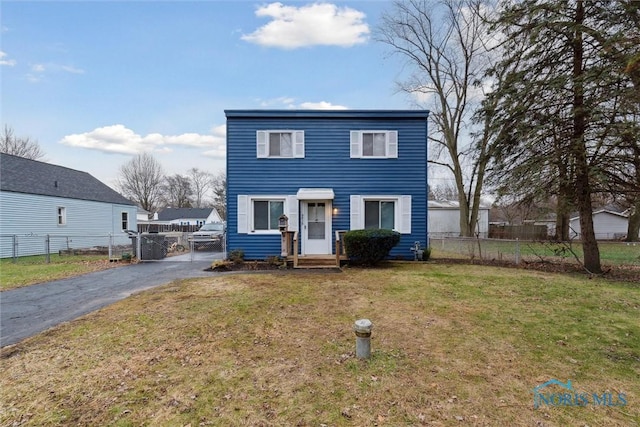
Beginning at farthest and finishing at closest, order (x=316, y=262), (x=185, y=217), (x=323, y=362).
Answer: (x=185, y=217) → (x=316, y=262) → (x=323, y=362)

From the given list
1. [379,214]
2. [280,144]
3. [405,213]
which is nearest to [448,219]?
[405,213]

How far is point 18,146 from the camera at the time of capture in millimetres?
31766

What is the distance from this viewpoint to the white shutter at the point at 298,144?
10.9 meters

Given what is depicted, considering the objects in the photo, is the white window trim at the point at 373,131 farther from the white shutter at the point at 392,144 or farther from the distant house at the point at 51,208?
the distant house at the point at 51,208

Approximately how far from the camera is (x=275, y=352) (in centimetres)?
361

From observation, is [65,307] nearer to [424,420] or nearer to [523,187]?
[424,420]

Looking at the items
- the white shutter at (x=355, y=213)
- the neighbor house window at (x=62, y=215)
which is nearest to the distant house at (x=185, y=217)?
the neighbor house window at (x=62, y=215)

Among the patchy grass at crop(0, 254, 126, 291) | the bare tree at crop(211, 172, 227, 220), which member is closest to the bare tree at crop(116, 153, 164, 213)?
the bare tree at crop(211, 172, 227, 220)

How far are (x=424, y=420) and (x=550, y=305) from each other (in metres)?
4.72

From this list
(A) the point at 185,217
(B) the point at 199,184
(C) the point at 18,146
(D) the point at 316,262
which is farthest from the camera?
(B) the point at 199,184

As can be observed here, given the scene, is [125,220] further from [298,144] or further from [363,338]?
[363,338]

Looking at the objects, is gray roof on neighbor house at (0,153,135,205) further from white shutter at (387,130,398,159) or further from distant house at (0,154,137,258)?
white shutter at (387,130,398,159)

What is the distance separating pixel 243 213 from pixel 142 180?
41.2 m

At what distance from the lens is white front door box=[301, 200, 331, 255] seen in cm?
1088
